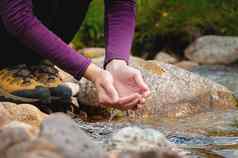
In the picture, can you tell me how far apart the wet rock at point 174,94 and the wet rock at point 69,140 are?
228cm

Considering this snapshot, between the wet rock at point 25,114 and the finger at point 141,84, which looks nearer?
the finger at point 141,84

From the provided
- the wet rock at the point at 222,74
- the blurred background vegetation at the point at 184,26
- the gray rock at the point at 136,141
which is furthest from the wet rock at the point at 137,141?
the blurred background vegetation at the point at 184,26

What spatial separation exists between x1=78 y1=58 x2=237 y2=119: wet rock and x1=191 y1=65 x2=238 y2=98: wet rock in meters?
0.40

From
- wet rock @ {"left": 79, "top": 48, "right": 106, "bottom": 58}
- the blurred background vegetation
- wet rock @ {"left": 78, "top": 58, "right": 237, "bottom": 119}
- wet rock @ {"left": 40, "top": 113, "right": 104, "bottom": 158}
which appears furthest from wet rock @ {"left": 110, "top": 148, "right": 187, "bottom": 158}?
the blurred background vegetation

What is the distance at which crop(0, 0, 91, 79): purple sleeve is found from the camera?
2.70 m

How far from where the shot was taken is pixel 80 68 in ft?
8.86

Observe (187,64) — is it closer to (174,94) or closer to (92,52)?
(92,52)

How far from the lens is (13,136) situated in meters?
1.93

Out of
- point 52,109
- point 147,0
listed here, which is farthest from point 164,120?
point 147,0

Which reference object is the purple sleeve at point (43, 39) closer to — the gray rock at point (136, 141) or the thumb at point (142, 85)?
the thumb at point (142, 85)

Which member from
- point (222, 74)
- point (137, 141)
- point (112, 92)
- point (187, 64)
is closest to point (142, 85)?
point (112, 92)

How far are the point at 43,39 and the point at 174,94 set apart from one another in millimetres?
1924

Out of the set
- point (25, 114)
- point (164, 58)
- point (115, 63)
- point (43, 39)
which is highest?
point (43, 39)

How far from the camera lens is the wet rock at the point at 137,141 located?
2062 millimetres
